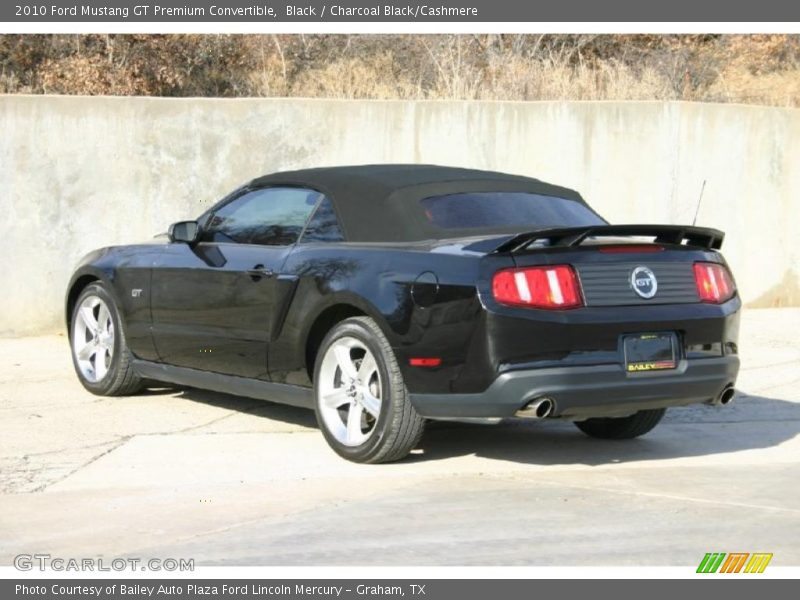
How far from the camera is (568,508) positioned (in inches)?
244

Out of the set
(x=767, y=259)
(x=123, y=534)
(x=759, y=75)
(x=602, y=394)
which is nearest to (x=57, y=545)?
(x=123, y=534)

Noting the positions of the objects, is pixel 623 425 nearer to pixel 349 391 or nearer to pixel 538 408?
pixel 538 408

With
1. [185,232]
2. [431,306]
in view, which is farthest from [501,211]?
[185,232]

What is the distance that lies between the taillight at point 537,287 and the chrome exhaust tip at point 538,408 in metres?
0.44

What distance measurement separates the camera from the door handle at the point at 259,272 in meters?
7.70

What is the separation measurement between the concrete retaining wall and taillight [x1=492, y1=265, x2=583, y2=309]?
6699 mm

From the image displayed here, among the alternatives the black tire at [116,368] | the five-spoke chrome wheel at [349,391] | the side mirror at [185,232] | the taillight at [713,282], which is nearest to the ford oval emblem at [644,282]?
the taillight at [713,282]

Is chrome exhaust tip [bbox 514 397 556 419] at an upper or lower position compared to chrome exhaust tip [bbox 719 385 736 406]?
upper

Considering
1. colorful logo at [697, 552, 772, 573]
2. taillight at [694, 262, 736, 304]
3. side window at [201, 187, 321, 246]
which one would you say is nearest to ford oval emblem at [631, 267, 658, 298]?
taillight at [694, 262, 736, 304]

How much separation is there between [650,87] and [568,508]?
1037 cm

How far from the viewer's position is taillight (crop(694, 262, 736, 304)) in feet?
23.5

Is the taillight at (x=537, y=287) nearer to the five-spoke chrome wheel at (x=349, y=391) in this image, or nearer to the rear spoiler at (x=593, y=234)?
the rear spoiler at (x=593, y=234)

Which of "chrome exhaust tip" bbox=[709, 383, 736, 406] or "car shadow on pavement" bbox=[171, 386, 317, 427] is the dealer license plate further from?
"car shadow on pavement" bbox=[171, 386, 317, 427]

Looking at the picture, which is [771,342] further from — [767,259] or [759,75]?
[759,75]
